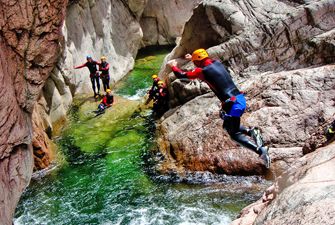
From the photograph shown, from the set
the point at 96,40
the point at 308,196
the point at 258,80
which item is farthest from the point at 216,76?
the point at 96,40

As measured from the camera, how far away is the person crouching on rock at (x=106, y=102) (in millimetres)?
17203

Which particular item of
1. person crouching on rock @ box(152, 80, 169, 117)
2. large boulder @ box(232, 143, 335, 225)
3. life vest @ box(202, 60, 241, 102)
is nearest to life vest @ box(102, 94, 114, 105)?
person crouching on rock @ box(152, 80, 169, 117)

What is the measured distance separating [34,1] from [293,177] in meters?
5.63

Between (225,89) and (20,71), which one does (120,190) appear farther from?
(225,89)

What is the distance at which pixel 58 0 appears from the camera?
7.94 meters

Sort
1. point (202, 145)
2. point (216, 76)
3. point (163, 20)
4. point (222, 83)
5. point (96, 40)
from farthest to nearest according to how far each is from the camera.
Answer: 1. point (163, 20)
2. point (96, 40)
3. point (202, 145)
4. point (222, 83)
5. point (216, 76)

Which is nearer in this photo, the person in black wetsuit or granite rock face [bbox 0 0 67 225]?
granite rock face [bbox 0 0 67 225]

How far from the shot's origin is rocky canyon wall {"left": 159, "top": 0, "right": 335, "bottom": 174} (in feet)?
38.9

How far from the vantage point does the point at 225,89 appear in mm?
7875

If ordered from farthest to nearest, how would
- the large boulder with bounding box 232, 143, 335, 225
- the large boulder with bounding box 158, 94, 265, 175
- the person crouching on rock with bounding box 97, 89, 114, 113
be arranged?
the person crouching on rock with bounding box 97, 89, 114, 113, the large boulder with bounding box 158, 94, 265, 175, the large boulder with bounding box 232, 143, 335, 225

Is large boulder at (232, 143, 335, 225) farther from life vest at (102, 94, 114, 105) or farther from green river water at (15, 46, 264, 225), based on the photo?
life vest at (102, 94, 114, 105)

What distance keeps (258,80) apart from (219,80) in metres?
5.99

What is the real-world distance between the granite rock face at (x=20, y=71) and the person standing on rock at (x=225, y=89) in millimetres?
2628

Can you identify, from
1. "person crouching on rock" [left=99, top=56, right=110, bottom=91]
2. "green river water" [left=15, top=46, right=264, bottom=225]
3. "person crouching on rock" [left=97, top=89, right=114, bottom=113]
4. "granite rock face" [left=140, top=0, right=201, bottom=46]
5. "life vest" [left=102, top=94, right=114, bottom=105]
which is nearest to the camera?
"green river water" [left=15, top=46, right=264, bottom=225]
